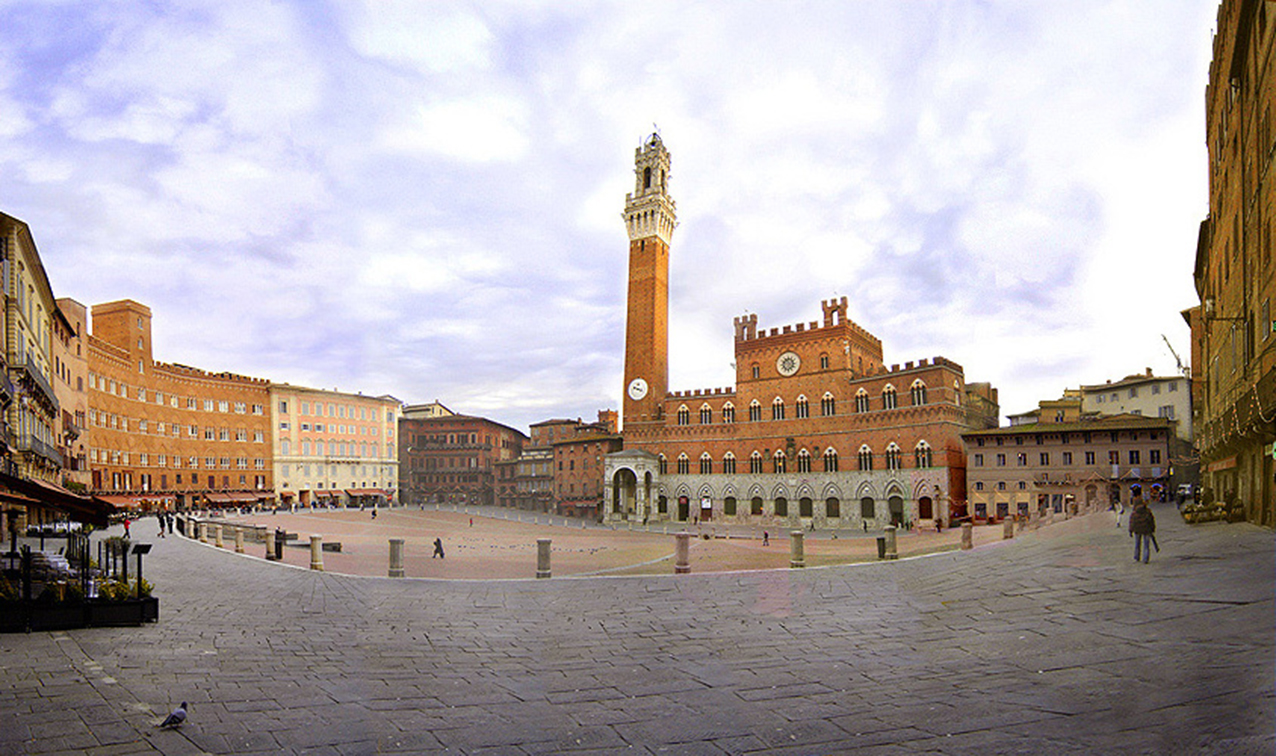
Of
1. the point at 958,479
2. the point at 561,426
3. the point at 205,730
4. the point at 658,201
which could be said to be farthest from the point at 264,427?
the point at 205,730

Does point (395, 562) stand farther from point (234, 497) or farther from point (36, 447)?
point (234, 497)

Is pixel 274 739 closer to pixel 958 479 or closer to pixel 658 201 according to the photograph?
pixel 958 479

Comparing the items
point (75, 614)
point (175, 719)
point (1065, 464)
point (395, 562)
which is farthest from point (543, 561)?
point (1065, 464)

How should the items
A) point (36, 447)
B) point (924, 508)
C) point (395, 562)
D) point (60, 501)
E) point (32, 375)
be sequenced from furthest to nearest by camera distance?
point (924, 508) → point (32, 375) → point (36, 447) → point (395, 562) → point (60, 501)

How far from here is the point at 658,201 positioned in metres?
71.2

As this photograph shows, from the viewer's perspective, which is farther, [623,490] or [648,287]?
[648,287]

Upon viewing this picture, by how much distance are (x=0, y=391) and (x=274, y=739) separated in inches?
996

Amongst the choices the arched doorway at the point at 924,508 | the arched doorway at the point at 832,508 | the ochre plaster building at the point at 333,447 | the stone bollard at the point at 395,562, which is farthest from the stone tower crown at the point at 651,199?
the stone bollard at the point at 395,562

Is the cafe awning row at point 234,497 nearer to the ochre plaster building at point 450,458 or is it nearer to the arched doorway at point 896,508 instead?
the ochre plaster building at point 450,458

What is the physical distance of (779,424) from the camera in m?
61.4

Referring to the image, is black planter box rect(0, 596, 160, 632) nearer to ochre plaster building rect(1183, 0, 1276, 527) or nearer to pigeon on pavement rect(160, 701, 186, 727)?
pigeon on pavement rect(160, 701, 186, 727)

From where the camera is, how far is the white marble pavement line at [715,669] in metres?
6.59

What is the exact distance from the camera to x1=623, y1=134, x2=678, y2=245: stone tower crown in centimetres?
7156

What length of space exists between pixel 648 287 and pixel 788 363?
1587 centimetres
